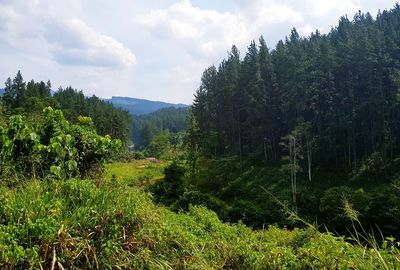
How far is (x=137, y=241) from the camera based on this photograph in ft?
15.4

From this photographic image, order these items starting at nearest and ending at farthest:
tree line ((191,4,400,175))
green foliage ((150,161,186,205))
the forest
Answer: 1. green foliage ((150,161,186,205))
2. the forest
3. tree line ((191,4,400,175))

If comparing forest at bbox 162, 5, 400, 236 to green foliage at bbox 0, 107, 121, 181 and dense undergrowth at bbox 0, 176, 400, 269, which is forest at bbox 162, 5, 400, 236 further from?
dense undergrowth at bbox 0, 176, 400, 269

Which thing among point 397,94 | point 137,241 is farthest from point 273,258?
point 397,94

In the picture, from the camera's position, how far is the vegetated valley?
13.6 ft

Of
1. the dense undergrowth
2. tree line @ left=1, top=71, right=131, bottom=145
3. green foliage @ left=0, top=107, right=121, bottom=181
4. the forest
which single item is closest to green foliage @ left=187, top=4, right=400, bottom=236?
the forest

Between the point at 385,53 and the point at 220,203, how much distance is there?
1054 inches

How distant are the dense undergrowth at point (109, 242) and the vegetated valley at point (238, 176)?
0.02 m

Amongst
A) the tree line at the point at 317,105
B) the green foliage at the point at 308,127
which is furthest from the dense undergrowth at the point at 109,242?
the tree line at the point at 317,105

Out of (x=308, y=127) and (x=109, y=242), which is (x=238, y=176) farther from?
(x=109, y=242)

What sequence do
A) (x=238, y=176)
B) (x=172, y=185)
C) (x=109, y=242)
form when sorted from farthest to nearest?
(x=238, y=176), (x=172, y=185), (x=109, y=242)

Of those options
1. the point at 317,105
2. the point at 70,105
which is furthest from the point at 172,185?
the point at 70,105

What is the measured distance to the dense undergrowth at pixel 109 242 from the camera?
3.72 metres

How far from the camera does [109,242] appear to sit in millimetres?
4270

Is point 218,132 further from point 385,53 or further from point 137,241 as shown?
point 137,241
